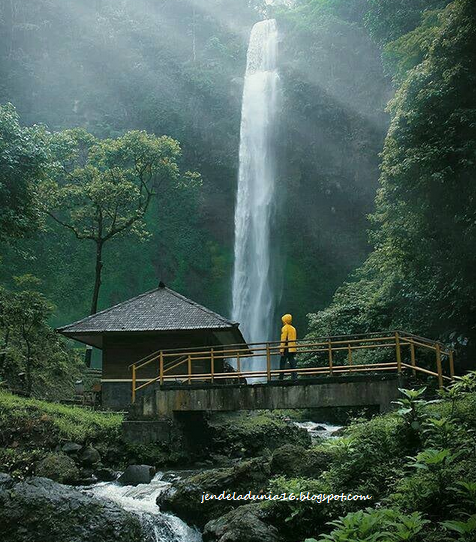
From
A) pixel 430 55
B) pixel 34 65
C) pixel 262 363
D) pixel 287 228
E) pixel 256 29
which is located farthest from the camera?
pixel 256 29

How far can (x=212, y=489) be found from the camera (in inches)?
349

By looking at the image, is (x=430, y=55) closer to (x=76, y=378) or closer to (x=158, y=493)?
(x=158, y=493)

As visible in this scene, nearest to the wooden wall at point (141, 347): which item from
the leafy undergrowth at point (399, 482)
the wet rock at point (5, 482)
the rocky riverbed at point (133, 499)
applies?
the rocky riverbed at point (133, 499)

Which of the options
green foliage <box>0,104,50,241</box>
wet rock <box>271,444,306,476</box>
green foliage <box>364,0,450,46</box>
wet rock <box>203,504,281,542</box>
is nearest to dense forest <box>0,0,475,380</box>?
green foliage <box>364,0,450,46</box>

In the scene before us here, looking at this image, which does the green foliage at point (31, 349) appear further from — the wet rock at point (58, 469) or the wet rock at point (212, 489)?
the wet rock at point (212, 489)

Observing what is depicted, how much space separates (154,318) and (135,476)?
6.30m

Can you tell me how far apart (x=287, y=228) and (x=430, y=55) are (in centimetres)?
2013

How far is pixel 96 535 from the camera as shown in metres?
7.16

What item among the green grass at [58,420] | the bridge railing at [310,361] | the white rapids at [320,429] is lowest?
the white rapids at [320,429]

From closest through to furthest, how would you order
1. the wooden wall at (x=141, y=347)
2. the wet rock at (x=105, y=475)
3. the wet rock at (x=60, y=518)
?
1. the wet rock at (x=60, y=518)
2. the wet rock at (x=105, y=475)
3. the wooden wall at (x=141, y=347)

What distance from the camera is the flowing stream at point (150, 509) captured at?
8.27m

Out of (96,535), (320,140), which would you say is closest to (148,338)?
(96,535)

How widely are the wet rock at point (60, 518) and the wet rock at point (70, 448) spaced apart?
469 centimetres

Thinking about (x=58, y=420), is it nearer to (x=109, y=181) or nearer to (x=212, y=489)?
(x=212, y=489)
